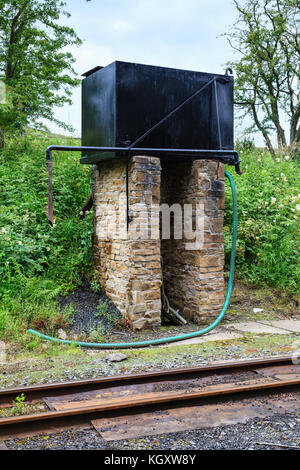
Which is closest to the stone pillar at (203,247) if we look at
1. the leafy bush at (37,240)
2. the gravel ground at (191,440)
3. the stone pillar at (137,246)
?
the stone pillar at (137,246)

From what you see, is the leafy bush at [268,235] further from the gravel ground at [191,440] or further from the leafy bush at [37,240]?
the gravel ground at [191,440]

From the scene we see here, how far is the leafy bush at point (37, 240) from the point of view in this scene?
661 cm

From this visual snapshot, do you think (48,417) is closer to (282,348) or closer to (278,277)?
(282,348)

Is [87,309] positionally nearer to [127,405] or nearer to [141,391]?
[141,391]

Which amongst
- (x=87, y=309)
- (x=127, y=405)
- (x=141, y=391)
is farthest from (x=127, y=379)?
(x=87, y=309)

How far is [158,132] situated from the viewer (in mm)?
6938

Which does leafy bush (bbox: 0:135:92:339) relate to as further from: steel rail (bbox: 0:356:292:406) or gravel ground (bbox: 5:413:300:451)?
gravel ground (bbox: 5:413:300:451)

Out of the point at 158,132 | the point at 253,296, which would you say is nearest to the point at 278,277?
the point at 253,296

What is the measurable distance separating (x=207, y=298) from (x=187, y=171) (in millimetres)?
2089

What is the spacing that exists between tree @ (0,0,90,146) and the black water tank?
323 centimetres

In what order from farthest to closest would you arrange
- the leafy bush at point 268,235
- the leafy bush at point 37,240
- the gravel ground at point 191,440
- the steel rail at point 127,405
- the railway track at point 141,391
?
the leafy bush at point 268,235 → the leafy bush at point 37,240 → the railway track at point 141,391 → the steel rail at point 127,405 → the gravel ground at point 191,440

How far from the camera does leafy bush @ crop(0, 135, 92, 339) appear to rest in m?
6.61

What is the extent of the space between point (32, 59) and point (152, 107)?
5289mm

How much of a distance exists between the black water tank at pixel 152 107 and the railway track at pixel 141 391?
3.43 m
